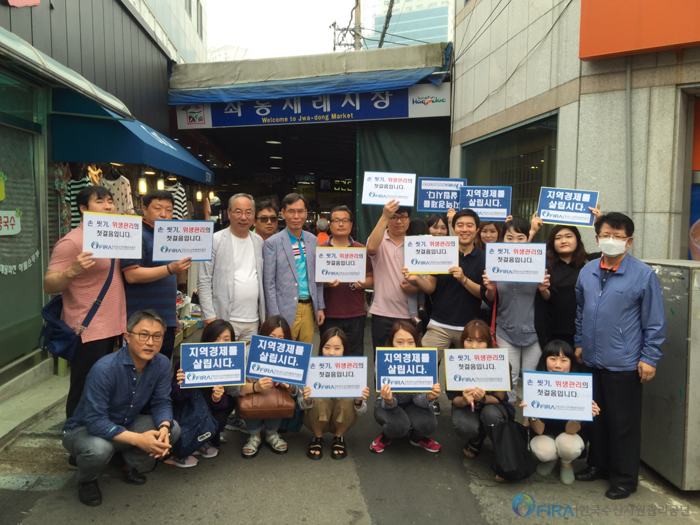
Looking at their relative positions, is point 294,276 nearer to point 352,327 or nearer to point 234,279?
point 234,279

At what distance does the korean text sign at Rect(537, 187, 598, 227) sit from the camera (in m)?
4.32

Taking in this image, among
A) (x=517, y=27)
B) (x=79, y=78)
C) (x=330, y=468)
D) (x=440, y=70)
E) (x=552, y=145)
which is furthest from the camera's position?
(x=440, y=70)

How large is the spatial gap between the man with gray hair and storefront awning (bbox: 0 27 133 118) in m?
1.82

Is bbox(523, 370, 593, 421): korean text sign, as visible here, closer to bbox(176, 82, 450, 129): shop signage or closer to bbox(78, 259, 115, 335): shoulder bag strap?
bbox(78, 259, 115, 335): shoulder bag strap

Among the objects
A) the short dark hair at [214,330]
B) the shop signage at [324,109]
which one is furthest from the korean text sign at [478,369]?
the shop signage at [324,109]

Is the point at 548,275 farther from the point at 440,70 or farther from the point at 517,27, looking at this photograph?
the point at 440,70

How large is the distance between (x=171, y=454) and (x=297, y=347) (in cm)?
124

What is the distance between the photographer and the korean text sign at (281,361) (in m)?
3.77

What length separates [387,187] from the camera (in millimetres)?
4547

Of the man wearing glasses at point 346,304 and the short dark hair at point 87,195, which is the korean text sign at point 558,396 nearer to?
the man wearing glasses at point 346,304

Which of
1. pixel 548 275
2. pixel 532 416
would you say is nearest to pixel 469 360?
pixel 532 416

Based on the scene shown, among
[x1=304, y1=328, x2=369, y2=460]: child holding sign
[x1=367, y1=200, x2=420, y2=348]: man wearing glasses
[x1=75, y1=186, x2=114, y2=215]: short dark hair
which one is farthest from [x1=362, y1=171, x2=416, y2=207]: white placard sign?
[x1=75, y1=186, x2=114, y2=215]: short dark hair

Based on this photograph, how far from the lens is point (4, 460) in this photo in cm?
386

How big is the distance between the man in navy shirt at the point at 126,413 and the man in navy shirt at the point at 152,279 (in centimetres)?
49
